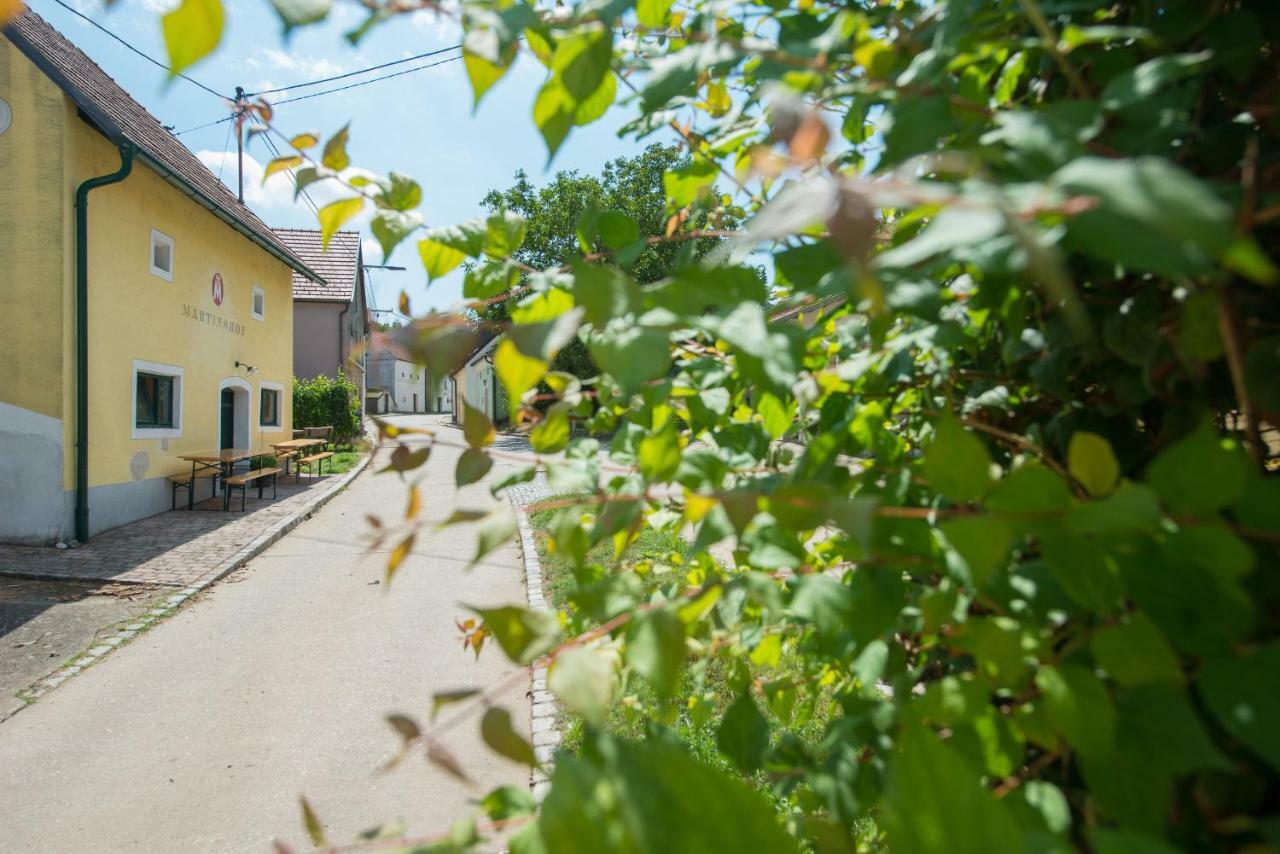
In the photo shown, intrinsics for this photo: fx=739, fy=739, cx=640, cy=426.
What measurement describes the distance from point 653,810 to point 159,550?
10.1m

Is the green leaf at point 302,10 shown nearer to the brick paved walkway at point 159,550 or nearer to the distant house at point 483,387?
the brick paved walkway at point 159,550

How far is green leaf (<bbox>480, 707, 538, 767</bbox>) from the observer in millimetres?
675

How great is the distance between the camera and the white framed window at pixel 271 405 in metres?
16.0

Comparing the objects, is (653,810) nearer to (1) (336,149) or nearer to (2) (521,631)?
(2) (521,631)

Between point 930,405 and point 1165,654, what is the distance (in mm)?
647

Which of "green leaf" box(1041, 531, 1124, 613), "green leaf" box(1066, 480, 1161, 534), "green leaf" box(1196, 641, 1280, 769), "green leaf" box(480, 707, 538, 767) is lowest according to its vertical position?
"green leaf" box(480, 707, 538, 767)

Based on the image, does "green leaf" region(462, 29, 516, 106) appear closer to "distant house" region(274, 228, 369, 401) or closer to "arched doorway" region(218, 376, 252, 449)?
"arched doorway" region(218, 376, 252, 449)

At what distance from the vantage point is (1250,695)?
0.54 meters

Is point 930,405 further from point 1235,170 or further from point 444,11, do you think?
point 444,11

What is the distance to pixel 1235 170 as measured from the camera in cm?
78

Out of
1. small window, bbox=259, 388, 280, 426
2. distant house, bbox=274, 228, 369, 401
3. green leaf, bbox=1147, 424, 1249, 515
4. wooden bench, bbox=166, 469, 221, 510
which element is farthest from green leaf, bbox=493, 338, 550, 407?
distant house, bbox=274, 228, 369, 401

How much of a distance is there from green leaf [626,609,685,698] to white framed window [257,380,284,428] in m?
16.8

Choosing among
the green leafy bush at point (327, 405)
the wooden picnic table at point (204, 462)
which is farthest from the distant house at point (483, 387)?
the wooden picnic table at point (204, 462)

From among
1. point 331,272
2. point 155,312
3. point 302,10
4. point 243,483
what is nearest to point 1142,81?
point 302,10
